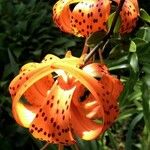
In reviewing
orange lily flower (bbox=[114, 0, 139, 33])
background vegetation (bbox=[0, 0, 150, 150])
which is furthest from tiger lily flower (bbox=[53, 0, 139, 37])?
background vegetation (bbox=[0, 0, 150, 150])

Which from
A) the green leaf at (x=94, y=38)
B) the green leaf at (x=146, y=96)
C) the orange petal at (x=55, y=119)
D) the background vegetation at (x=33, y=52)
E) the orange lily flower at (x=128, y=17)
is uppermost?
the green leaf at (x=94, y=38)

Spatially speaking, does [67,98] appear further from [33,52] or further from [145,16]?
[33,52]

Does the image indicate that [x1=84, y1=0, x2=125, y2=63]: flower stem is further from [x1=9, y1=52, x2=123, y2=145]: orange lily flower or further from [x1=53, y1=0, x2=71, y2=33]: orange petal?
[x1=53, y1=0, x2=71, y2=33]: orange petal

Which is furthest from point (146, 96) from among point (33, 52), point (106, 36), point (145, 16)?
point (33, 52)

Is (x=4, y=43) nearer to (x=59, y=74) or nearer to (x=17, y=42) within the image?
(x=17, y=42)

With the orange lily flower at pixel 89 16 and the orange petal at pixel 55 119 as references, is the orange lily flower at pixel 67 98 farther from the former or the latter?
the orange lily flower at pixel 89 16

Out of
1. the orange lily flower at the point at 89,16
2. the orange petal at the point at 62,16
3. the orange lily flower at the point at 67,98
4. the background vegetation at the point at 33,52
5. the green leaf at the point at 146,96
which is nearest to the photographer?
the orange lily flower at the point at 67,98

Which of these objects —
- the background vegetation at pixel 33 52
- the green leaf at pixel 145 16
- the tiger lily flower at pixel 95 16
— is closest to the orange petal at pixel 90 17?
the tiger lily flower at pixel 95 16

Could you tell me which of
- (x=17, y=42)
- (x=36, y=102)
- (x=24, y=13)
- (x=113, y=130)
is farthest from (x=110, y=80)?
(x=24, y=13)
